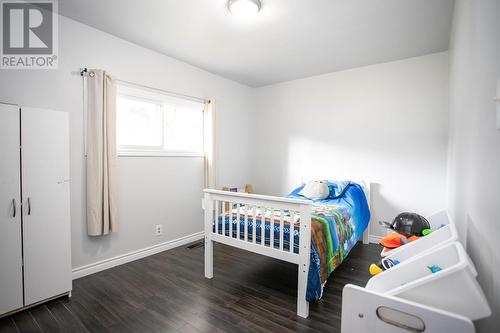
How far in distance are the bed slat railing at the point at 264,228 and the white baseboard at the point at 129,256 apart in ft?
3.12

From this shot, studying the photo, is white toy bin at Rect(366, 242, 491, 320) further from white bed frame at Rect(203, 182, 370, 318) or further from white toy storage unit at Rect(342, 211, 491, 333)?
white bed frame at Rect(203, 182, 370, 318)

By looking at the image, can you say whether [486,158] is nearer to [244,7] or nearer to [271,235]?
[271,235]

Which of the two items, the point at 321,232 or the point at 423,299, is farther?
the point at 321,232

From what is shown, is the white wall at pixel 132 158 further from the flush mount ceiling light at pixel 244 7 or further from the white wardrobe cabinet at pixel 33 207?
the flush mount ceiling light at pixel 244 7

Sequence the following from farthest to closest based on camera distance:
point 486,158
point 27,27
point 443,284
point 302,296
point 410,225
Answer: point 27,27, point 302,296, point 410,225, point 486,158, point 443,284

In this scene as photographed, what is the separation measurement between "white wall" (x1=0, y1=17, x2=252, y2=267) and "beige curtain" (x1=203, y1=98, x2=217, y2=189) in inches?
→ 5.2

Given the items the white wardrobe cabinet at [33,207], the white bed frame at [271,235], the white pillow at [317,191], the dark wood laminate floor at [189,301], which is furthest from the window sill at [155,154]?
the white pillow at [317,191]

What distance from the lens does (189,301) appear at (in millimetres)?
1985

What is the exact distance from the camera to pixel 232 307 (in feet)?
6.25

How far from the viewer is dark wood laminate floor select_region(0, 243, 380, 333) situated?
170 centimetres

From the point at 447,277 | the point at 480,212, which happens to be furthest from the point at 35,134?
the point at 480,212

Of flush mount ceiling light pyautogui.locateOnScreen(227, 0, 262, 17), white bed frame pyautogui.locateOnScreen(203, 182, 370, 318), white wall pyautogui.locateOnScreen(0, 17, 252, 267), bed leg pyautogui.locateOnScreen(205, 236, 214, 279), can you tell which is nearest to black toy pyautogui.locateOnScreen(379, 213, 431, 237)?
white bed frame pyautogui.locateOnScreen(203, 182, 370, 318)

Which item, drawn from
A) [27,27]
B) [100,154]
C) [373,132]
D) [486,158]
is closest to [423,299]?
[486,158]

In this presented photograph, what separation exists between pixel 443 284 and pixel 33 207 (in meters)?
2.47
